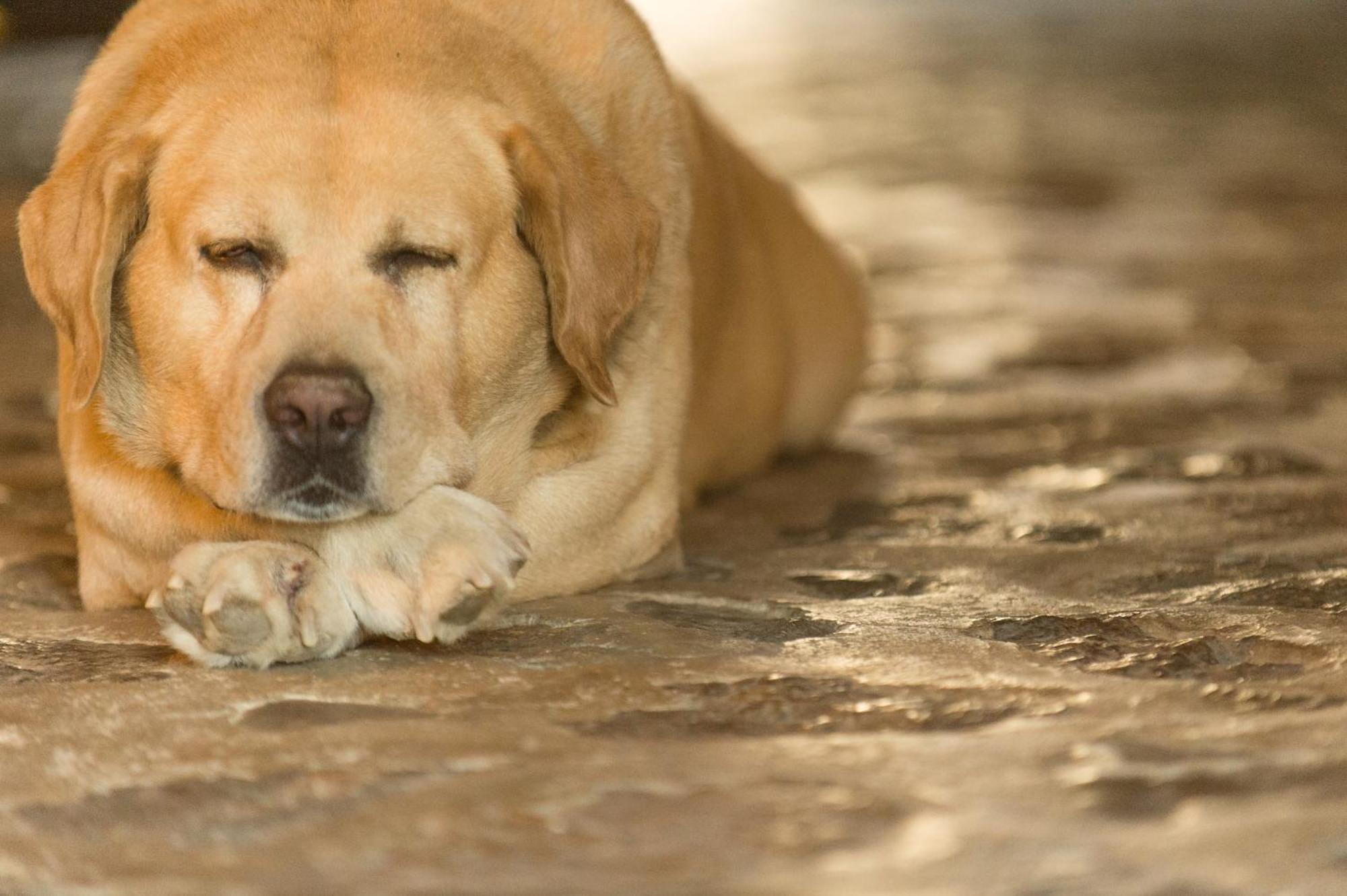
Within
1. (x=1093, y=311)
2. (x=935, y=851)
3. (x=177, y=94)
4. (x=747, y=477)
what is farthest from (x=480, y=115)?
(x=1093, y=311)

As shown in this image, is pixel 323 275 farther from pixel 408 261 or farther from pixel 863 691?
pixel 863 691

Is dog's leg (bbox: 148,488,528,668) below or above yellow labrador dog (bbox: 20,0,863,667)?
below

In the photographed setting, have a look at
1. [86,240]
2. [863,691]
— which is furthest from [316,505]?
[863,691]

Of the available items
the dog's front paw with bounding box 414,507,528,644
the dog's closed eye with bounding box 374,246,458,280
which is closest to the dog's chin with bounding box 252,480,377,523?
the dog's front paw with bounding box 414,507,528,644

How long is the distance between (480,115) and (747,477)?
209 cm

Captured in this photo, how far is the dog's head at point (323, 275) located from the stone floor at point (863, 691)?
351 mm

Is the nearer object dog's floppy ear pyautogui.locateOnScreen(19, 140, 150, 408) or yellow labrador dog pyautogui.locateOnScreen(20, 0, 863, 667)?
yellow labrador dog pyautogui.locateOnScreen(20, 0, 863, 667)

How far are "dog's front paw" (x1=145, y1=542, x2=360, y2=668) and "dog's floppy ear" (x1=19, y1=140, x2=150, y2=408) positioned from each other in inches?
17.6

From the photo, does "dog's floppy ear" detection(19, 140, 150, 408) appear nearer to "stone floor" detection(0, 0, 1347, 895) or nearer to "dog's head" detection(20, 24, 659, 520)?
"dog's head" detection(20, 24, 659, 520)

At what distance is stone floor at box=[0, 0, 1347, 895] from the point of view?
2.11m

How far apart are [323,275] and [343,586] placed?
51 cm

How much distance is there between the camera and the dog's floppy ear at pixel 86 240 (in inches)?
117

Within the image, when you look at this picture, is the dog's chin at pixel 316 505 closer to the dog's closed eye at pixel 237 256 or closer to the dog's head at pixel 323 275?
the dog's head at pixel 323 275

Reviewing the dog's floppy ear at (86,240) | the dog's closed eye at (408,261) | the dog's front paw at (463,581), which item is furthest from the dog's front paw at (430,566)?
the dog's floppy ear at (86,240)
